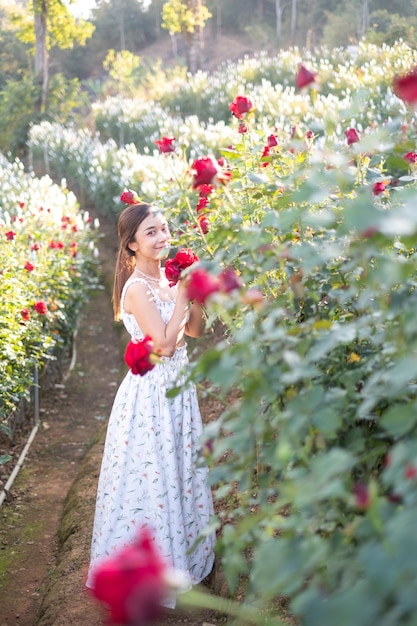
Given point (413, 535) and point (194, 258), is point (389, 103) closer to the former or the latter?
point (194, 258)

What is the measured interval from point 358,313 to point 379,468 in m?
0.38

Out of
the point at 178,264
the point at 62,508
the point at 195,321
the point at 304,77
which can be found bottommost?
the point at 62,508

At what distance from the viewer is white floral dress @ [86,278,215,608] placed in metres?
2.96

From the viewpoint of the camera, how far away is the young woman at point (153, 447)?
2.95 meters

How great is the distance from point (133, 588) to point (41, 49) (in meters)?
17.0

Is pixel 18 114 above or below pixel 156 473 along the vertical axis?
below

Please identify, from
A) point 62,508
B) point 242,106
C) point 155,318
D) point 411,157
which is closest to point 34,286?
point 62,508

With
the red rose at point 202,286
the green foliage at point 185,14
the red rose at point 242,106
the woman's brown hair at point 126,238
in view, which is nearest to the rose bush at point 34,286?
the woman's brown hair at point 126,238

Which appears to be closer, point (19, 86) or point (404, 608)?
point (404, 608)

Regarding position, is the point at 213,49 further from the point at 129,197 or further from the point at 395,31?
the point at 129,197

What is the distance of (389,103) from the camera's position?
7.11m

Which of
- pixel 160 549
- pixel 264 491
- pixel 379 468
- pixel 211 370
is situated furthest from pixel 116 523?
pixel 211 370

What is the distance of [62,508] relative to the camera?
422 centimetres

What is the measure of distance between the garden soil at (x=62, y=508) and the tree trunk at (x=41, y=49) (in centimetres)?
1078
